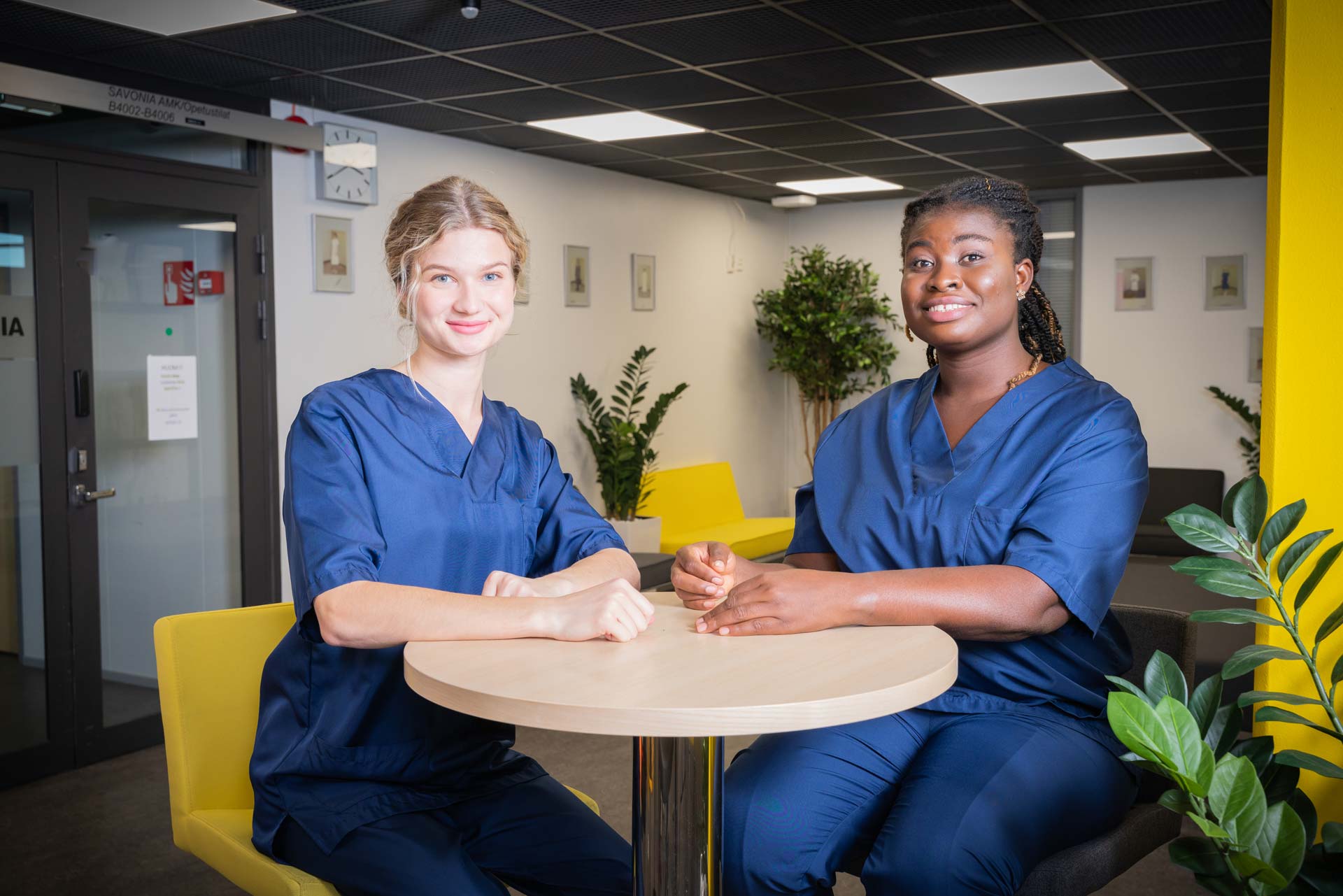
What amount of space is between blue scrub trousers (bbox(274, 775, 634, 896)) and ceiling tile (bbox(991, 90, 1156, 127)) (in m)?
4.49

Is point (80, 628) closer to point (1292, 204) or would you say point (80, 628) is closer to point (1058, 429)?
point (1058, 429)

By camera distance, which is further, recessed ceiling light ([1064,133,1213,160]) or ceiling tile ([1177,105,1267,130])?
recessed ceiling light ([1064,133,1213,160])

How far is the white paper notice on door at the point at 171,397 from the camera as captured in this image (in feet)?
14.9

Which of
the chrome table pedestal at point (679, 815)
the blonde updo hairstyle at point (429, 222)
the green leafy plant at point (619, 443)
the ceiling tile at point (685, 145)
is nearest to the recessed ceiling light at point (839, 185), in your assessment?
the ceiling tile at point (685, 145)

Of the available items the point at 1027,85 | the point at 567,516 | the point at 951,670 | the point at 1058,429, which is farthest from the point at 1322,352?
the point at 1027,85

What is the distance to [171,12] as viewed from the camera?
3.74m

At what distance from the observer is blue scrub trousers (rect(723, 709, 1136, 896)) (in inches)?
62.7

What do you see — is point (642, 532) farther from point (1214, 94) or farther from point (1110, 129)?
point (1214, 94)

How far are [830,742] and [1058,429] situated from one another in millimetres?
634

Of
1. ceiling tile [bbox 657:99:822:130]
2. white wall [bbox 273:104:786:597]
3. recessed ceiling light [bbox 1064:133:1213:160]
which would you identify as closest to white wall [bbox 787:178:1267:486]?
recessed ceiling light [bbox 1064:133:1213:160]

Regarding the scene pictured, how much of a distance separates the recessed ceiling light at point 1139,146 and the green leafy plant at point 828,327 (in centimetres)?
204

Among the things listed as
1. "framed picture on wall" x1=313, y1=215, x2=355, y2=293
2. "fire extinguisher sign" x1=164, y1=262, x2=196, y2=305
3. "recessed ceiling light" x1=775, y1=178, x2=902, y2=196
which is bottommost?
"fire extinguisher sign" x1=164, y1=262, x2=196, y2=305

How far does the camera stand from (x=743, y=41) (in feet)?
13.9

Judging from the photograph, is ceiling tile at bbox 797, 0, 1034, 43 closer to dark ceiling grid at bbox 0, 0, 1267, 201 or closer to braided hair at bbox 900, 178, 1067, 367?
dark ceiling grid at bbox 0, 0, 1267, 201
